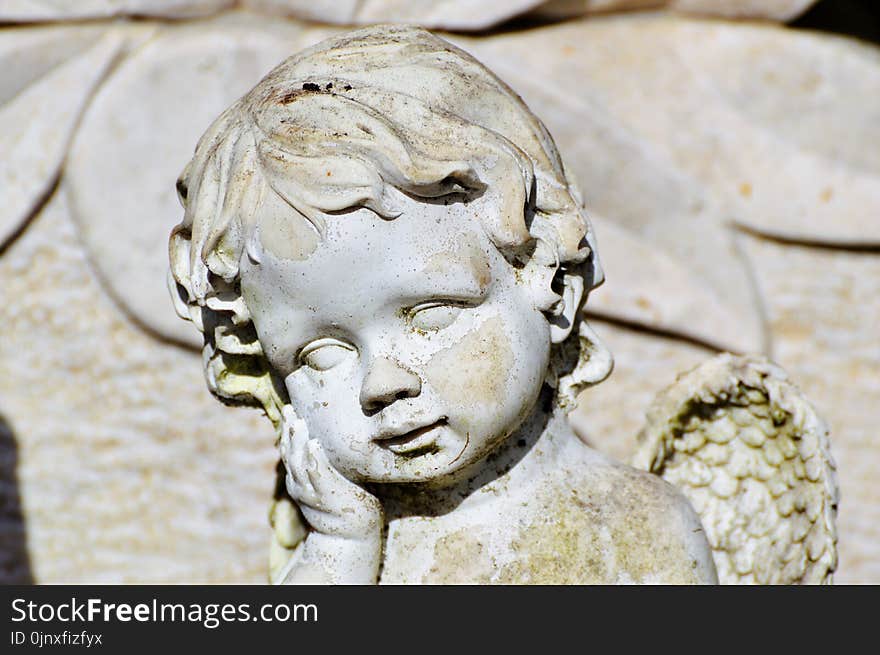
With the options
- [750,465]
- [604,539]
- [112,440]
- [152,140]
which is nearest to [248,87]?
[152,140]

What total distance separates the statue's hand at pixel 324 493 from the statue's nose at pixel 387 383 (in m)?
0.12

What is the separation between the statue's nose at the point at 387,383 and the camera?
148cm

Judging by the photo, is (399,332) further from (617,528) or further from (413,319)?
(617,528)

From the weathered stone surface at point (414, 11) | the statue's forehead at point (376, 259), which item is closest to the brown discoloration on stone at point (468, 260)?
the statue's forehead at point (376, 259)

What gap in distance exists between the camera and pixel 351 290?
1.47 meters

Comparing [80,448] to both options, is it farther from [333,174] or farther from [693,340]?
[333,174]

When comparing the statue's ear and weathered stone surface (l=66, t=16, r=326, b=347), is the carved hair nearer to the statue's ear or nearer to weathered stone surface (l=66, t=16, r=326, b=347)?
the statue's ear

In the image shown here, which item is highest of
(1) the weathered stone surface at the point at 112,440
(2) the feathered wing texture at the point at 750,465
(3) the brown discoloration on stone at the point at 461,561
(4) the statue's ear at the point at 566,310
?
Result: (4) the statue's ear at the point at 566,310

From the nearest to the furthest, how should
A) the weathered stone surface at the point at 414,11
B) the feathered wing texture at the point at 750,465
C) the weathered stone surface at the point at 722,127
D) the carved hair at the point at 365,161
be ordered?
the carved hair at the point at 365,161, the feathered wing texture at the point at 750,465, the weathered stone surface at the point at 414,11, the weathered stone surface at the point at 722,127

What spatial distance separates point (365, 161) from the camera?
143cm

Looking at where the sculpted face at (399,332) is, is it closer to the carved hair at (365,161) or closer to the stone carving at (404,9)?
the carved hair at (365,161)

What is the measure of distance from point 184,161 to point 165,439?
548mm

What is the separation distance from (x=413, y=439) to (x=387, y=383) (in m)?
0.08
